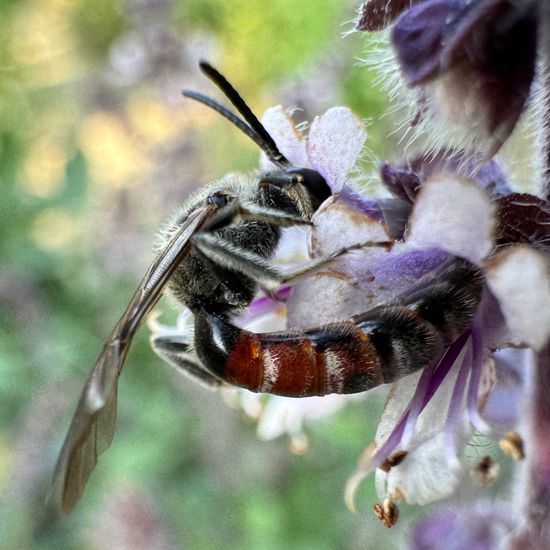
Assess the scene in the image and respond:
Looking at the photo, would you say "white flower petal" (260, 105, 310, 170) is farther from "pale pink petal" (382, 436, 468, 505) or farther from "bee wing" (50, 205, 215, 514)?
"pale pink petal" (382, 436, 468, 505)

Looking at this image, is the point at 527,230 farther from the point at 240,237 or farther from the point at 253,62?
the point at 253,62

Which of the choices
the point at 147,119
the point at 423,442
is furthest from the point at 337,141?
the point at 147,119

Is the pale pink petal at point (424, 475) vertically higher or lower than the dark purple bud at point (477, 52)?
lower

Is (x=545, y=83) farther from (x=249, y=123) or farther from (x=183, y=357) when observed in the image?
(x=183, y=357)

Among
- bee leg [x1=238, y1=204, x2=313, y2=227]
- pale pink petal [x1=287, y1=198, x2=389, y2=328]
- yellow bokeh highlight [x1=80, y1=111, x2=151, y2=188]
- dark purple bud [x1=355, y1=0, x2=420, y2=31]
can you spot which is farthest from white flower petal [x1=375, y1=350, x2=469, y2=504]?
yellow bokeh highlight [x1=80, y1=111, x2=151, y2=188]

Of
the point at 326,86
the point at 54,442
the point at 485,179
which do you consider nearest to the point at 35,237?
the point at 54,442

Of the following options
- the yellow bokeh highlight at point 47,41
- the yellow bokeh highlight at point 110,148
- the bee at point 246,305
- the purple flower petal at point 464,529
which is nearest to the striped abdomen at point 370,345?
the bee at point 246,305

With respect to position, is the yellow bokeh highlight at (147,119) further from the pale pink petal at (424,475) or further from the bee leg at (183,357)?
the pale pink petal at (424,475)

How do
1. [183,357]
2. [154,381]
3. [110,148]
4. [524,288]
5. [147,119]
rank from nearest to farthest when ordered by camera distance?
[524,288]
[183,357]
[154,381]
[147,119]
[110,148]
